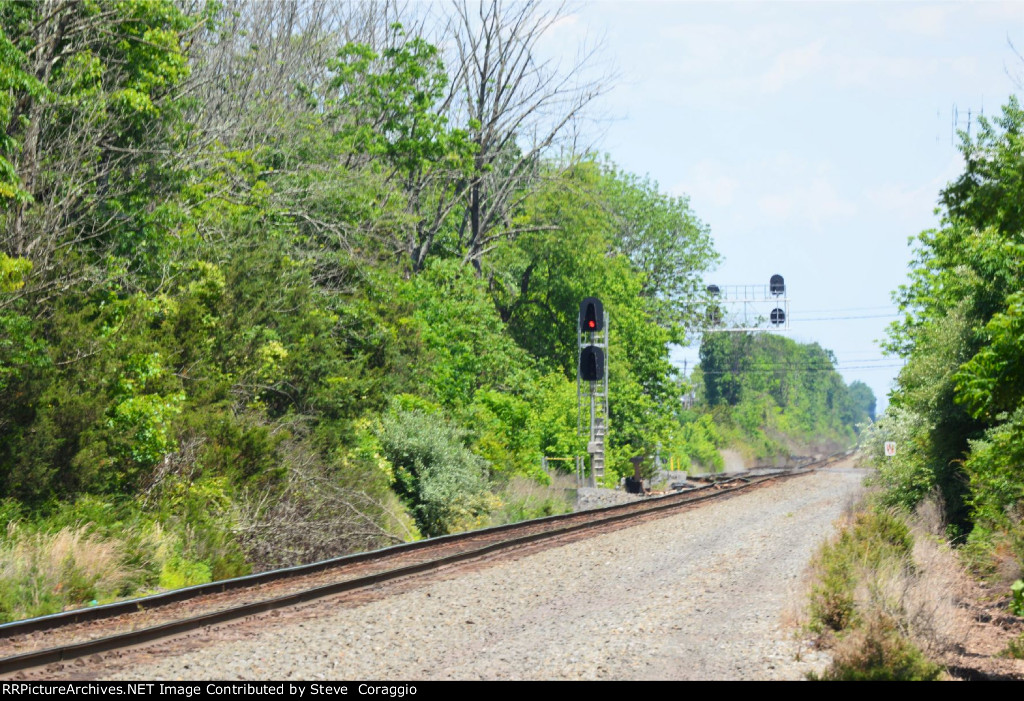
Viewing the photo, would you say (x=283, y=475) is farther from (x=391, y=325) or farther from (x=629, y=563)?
(x=391, y=325)

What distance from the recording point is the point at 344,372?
25.2 meters

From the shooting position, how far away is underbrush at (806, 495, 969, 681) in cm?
909

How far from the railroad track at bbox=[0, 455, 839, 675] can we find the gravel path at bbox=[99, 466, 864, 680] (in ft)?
1.52

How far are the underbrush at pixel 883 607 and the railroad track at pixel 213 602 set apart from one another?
5.72m

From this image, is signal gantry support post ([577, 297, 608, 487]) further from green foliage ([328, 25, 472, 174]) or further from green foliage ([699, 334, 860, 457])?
green foliage ([699, 334, 860, 457])

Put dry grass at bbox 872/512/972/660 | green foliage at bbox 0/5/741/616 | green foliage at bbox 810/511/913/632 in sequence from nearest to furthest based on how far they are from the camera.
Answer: dry grass at bbox 872/512/972/660 < green foliage at bbox 810/511/913/632 < green foliage at bbox 0/5/741/616

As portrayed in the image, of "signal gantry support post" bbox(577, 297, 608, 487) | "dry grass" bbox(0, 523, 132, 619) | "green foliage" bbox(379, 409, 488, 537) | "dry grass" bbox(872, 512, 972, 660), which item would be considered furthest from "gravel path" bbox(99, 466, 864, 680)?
"signal gantry support post" bbox(577, 297, 608, 487)

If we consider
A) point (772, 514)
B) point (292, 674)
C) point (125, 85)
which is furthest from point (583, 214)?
point (292, 674)

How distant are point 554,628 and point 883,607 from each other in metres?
3.31

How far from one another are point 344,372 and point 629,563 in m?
11.0

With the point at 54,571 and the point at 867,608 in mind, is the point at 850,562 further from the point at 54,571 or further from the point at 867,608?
the point at 54,571

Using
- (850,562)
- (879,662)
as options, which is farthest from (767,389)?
(879,662)

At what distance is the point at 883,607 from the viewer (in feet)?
33.6

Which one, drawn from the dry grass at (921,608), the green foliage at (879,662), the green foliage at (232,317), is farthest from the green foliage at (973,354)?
the green foliage at (232,317)
